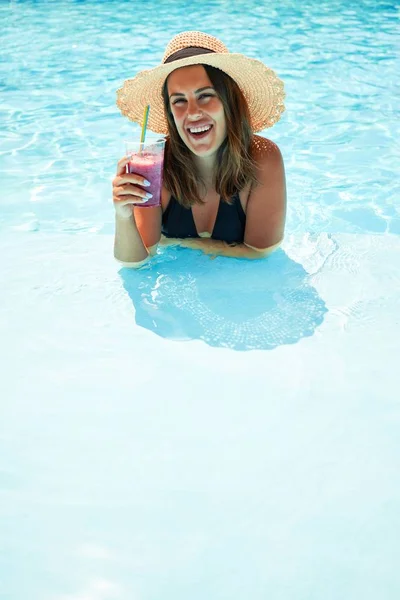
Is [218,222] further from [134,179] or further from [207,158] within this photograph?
[134,179]

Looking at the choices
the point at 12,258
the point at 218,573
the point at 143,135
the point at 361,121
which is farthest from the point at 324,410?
the point at 361,121

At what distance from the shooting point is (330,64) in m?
7.98

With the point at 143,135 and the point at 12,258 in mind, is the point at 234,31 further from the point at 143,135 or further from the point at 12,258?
the point at 143,135

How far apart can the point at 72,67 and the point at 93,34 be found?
1777 millimetres

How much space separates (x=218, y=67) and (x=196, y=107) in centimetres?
22

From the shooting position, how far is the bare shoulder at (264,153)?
3.71 meters

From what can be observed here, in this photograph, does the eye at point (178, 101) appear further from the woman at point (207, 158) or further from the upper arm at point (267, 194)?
the upper arm at point (267, 194)

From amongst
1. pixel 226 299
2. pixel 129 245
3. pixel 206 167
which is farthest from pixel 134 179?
pixel 226 299

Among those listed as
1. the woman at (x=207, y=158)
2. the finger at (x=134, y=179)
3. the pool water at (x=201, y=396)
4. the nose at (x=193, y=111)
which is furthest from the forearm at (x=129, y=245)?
the nose at (x=193, y=111)

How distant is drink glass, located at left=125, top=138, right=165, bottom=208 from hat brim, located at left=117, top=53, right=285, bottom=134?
53 centimetres

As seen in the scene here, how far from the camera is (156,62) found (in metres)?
8.24

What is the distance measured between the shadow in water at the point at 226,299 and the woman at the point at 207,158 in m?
0.10

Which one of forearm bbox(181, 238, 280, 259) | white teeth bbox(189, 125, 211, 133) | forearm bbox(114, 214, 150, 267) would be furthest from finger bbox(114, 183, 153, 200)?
forearm bbox(181, 238, 280, 259)

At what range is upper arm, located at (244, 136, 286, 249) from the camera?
3.71 meters
